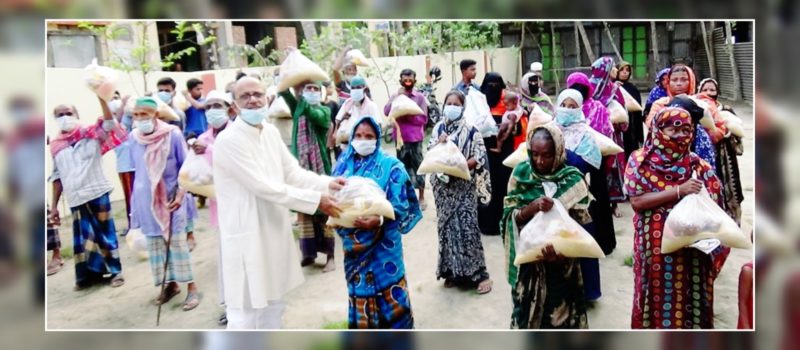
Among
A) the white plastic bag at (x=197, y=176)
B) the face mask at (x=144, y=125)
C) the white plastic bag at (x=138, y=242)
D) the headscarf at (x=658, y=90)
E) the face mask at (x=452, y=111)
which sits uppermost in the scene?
the headscarf at (x=658, y=90)

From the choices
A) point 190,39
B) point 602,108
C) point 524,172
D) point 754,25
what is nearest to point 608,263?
point 602,108

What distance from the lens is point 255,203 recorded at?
363cm

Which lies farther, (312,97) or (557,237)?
(312,97)

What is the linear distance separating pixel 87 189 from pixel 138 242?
1.66 feet

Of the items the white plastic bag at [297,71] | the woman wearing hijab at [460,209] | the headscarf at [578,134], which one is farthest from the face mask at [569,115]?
the white plastic bag at [297,71]

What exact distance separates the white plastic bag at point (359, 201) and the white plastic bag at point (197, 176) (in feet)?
2.51

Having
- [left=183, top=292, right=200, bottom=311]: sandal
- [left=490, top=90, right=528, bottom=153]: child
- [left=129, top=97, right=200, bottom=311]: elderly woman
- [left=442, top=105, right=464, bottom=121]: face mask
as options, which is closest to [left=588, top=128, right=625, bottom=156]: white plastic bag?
[left=490, top=90, right=528, bottom=153]: child

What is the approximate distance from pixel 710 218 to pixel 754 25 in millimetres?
1265

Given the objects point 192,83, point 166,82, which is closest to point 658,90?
point 192,83

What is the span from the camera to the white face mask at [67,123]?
3889 millimetres

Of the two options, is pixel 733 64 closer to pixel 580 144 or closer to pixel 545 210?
pixel 580 144

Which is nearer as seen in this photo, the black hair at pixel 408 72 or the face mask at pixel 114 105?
the face mask at pixel 114 105

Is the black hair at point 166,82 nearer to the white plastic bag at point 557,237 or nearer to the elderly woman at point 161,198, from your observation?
the elderly woman at point 161,198

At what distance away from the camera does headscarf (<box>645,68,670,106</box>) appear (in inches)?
168
